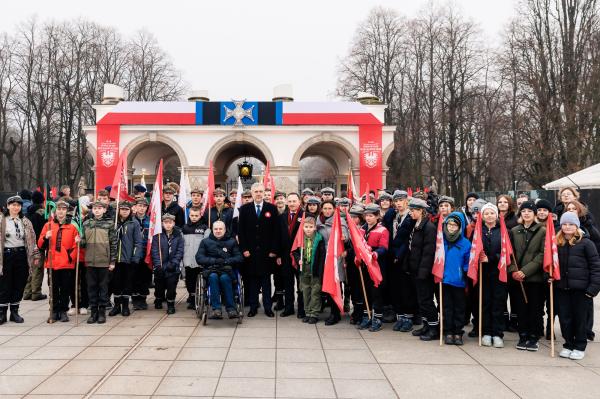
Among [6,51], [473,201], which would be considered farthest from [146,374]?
[6,51]

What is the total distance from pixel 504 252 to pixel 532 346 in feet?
3.95

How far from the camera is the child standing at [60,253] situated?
7891 mm

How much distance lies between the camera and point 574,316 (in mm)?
6285

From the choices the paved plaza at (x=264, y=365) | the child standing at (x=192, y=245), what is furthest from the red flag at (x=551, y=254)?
the child standing at (x=192, y=245)

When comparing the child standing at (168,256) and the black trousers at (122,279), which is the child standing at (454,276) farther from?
the black trousers at (122,279)

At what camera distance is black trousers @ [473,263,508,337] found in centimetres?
670

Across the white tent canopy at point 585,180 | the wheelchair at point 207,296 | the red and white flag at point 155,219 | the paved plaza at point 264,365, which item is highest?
the white tent canopy at point 585,180

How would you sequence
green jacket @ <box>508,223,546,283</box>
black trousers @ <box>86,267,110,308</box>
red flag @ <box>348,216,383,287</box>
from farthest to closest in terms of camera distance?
black trousers @ <box>86,267,110,308</box> < red flag @ <box>348,216,383,287</box> < green jacket @ <box>508,223,546,283</box>

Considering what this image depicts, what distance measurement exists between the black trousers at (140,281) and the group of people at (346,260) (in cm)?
2

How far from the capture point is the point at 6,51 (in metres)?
35.7

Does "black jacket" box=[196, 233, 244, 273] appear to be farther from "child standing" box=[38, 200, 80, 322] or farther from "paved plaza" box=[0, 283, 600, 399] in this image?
"child standing" box=[38, 200, 80, 322]

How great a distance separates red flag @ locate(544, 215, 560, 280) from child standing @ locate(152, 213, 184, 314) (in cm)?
536

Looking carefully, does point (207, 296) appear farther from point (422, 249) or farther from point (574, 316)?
point (574, 316)

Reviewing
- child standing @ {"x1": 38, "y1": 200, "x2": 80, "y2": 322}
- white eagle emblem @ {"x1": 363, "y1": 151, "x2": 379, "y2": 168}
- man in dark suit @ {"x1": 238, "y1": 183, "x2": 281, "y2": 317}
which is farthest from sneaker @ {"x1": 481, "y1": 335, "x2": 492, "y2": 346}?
white eagle emblem @ {"x1": 363, "y1": 151, "x2": 379, "y2": 168}
